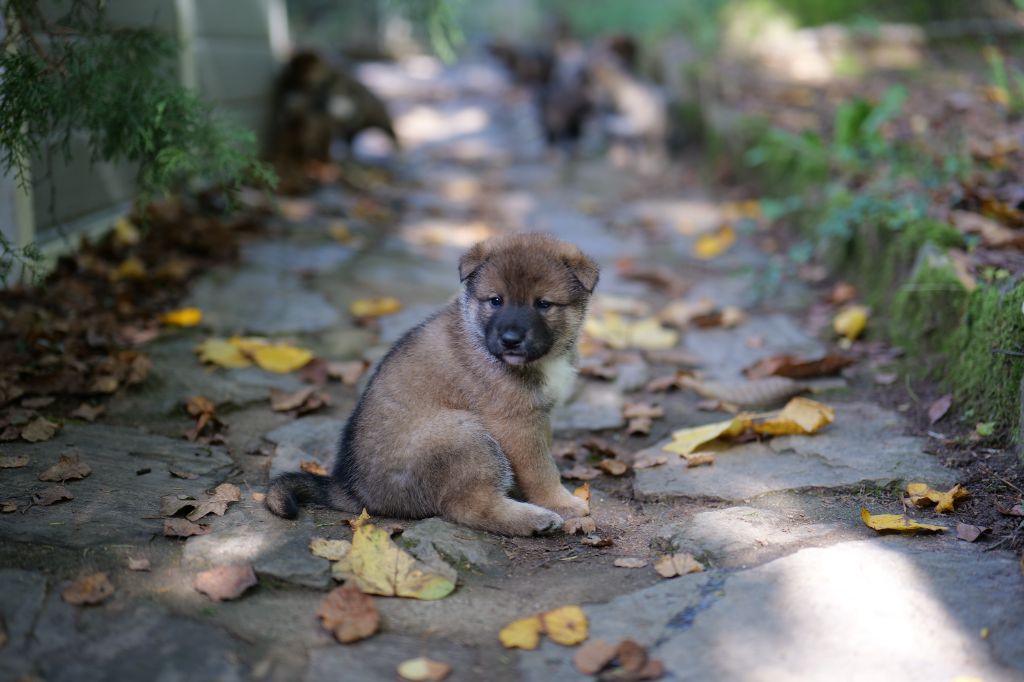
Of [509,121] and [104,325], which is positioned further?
[509,121]

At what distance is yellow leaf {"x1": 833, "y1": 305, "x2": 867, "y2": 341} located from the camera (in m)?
5.57

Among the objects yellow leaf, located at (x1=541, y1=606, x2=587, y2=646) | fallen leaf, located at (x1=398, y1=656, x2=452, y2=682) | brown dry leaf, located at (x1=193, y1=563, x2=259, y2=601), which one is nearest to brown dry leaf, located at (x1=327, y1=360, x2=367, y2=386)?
brown dry leaf, located at (x1=193, y1=563, x2=259, y2=601)

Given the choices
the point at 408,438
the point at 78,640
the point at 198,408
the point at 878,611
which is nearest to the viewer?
the point at 78,640

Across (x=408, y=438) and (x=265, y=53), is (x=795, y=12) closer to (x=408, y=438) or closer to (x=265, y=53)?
(x=265, y=53)

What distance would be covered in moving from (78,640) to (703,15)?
47.7ft

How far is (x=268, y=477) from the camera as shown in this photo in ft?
13.6

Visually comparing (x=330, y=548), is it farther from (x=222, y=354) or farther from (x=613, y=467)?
(x=222, y=354)

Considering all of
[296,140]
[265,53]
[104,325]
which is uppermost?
[265,53]

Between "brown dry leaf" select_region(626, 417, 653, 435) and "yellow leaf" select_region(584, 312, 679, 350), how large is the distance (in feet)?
3.90

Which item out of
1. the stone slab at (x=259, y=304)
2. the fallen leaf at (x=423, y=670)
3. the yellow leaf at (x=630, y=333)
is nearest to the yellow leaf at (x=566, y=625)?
the fallen leaf at (x=423, y=670)

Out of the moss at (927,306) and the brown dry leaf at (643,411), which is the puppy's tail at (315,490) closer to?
the brown dry leaf at (643,411)

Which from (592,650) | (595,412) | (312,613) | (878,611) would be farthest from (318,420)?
(878,611)

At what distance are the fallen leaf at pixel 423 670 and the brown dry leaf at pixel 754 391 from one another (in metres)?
2.78

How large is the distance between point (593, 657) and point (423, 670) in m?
0.53
